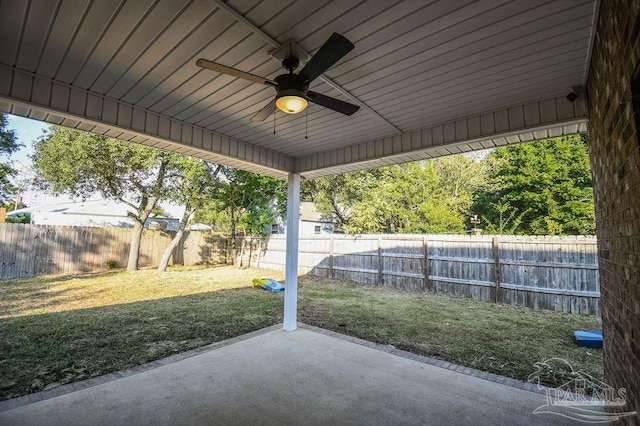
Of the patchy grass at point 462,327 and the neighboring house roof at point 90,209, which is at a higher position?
the neighboring house roof at point 90,209

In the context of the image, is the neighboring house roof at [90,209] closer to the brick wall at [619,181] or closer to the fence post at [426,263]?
the fence post at [426,263]

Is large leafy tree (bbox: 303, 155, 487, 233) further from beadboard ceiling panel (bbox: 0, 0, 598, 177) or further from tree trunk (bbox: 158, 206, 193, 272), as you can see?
beadboard ceiling panel (bbox: 0, 0, 598, 177)

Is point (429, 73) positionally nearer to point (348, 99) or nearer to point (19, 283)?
point (348, 99)

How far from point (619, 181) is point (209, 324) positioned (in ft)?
17.4

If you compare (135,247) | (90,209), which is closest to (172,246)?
(135,247)

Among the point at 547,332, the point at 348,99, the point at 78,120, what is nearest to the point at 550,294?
the point at 547,332

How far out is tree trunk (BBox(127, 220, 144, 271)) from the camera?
10672 millimetres

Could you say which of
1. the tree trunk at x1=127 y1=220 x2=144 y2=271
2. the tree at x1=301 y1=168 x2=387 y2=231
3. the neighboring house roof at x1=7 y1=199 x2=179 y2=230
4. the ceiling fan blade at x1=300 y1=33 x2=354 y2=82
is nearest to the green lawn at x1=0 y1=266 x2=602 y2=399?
the tree trunk at x1=127 y1=220 x2=144 y2=271

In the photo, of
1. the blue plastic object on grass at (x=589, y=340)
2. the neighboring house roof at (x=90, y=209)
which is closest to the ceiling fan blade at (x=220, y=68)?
the blue plastic object on grass at (x=589, y=340)

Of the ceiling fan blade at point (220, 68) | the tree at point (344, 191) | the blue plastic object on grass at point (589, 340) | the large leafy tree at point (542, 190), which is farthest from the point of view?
the tree at point (344, 191)

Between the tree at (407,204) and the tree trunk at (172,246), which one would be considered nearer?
the tree trunk at (172,246)

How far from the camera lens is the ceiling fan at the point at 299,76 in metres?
1.76

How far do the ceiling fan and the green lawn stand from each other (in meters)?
3.32

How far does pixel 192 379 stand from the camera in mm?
2965
